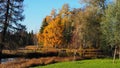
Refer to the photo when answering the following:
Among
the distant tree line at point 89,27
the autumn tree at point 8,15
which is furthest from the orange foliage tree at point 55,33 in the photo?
the autumn tree at point 8,15

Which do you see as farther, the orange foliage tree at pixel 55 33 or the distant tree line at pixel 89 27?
the orange foliage tree at pixel 55 33

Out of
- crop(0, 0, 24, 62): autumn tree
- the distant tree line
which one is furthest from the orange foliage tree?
crop(0, 0, 24, 62): autumn tree

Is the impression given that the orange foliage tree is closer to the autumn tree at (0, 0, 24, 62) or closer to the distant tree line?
the distant tree line

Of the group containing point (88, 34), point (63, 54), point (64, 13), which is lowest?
point (63, 54)

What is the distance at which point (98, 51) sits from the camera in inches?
2675

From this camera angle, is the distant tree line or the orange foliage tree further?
the orange foliage tree

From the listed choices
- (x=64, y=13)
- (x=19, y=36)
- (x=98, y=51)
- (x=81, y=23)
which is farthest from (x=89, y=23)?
(x=64, y=13)

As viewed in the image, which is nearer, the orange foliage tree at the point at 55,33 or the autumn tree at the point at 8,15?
the autumn tree at the point at 8,15

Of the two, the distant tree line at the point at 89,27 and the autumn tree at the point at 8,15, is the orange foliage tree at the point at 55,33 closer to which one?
the distant tree line at the point at 89,27

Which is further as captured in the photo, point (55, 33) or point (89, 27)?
point (55, 33)

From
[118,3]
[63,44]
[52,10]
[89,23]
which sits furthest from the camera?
[52,10]

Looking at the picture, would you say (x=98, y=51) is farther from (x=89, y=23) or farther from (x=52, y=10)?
(x=52, y=10)

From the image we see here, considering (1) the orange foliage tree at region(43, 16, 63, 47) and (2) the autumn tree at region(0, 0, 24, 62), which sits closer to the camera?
(2) the autumn tree at region(0, 0, 24, 62)

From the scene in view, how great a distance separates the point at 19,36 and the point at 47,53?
8.97m
